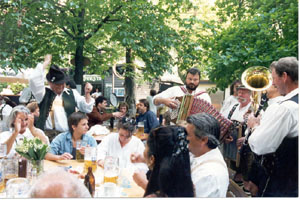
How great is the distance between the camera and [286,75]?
1905mm

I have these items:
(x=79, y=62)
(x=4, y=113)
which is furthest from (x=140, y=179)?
(x=4, y=113)

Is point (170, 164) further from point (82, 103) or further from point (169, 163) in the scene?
point (82, 103)

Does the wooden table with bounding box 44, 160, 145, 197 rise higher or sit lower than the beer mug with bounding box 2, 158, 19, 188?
lower

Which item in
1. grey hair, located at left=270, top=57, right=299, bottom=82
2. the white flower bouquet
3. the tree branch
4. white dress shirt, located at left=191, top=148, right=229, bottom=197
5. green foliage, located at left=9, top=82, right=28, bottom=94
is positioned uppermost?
the tree branch

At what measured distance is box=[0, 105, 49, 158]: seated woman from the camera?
2.52 meters

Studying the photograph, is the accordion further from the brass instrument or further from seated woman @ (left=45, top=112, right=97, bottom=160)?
seated woman @ (left=45, top=112, right=97, bottom=160)

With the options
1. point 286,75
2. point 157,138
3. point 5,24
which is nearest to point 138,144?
point 157,138

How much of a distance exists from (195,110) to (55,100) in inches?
66.8

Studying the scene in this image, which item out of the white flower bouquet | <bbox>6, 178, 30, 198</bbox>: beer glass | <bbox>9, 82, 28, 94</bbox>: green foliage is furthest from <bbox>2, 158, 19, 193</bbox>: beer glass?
<bbox>9, 82, 28, 94</bbox>: green foliage

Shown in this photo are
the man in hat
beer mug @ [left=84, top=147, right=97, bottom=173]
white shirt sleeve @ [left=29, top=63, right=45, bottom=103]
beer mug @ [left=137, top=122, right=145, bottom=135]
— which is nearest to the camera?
beer mug @ [left=84, top=147, right=97, bottom=173]

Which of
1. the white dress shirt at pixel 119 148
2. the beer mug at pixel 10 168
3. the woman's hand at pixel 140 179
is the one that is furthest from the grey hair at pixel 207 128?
the beer mug at pixel 10 168

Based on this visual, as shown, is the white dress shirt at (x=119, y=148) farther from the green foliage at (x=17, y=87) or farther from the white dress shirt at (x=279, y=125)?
the white dress shirt at (x=279, y=125)

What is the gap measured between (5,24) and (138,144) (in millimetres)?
1845

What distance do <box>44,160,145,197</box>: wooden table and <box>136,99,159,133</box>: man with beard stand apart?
1.40 metres
